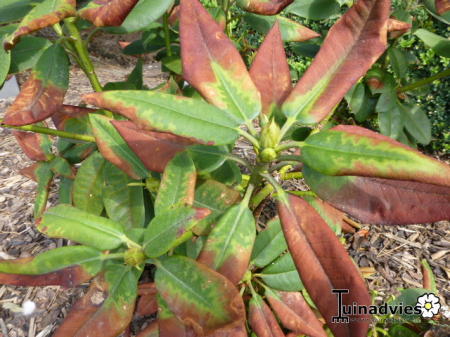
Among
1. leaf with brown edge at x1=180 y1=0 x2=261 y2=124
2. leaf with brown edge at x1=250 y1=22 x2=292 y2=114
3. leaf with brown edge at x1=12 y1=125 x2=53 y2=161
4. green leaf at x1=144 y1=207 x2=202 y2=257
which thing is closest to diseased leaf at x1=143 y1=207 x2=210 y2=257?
green leaf at x1=144 y1=207 x2=202 y2=257

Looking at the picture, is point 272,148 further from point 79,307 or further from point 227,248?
point 79,307

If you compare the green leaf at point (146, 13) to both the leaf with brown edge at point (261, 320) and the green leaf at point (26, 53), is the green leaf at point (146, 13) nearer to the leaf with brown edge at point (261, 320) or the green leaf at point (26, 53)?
the green leaf at point (26, 53)

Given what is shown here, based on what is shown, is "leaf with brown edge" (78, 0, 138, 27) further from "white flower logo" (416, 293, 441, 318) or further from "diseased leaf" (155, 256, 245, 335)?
"white flower logo" (416, 293, 441, 318)

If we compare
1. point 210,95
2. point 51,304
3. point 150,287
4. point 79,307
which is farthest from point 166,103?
point 51,304

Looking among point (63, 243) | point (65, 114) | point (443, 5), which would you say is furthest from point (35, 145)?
point (443, 5)

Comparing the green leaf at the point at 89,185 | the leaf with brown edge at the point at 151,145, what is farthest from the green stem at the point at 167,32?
the leaf with brown edge at the point at 151,145

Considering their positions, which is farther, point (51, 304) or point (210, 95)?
point (51, 304)

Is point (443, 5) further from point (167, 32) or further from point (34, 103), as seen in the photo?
point (34, 103)

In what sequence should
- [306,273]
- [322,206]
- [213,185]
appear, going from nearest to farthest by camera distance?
1. [306,273]
2. [213,185]
3. [322,206]
